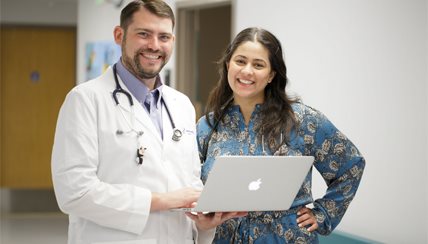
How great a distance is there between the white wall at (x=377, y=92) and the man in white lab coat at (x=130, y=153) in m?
1.54

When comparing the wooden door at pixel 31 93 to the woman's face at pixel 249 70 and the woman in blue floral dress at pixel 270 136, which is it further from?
the woman's face at pixel 249 70

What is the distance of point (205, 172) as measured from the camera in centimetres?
247

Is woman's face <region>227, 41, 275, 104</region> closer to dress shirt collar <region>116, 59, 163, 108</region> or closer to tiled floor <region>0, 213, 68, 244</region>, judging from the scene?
dress shirt collar <region>116, 59, 163, 108</region>

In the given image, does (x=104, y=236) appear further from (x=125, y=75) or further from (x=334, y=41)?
(x=334, y=41)

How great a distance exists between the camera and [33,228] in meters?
6.80

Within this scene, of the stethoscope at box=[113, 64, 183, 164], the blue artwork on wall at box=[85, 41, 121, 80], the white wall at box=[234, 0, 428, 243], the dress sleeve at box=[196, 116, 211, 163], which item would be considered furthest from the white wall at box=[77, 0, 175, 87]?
the stethoscope at box=[113, 64, 183, 164]

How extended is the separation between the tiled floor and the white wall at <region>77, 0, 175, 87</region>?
1.75 m

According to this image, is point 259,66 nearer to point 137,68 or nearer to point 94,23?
point 137,68

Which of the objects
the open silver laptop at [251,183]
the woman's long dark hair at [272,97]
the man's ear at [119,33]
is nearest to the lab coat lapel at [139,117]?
the man's ear at [119,33]

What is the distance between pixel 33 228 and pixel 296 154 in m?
5.09

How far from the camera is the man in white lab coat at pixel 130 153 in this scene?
1829 mm

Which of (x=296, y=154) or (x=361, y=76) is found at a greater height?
(x=361, y=76)

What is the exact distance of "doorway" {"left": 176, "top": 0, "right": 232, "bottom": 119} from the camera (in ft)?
17.4

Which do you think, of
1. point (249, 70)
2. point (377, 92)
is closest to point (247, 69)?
point (249, 70)
